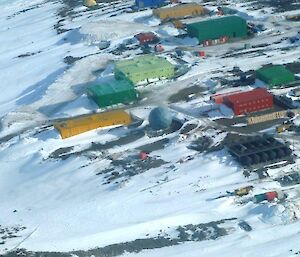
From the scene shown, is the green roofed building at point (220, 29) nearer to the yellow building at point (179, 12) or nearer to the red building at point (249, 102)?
the yellow building at point (179, 12)

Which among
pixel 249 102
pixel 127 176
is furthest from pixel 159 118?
pixel 249 102

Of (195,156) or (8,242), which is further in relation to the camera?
(195,156)

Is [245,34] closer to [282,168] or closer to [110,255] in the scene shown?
[282,168]

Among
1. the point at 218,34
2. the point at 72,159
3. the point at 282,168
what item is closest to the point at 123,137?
the point at 72,159

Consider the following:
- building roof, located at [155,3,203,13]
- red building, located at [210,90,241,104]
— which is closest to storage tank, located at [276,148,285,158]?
red building, located at [210,90,241,104]

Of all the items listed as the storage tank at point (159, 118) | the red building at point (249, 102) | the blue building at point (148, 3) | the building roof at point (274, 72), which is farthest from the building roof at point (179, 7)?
the storage tank at point (159, 118)

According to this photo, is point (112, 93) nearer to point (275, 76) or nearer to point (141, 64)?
point (141, 64)
